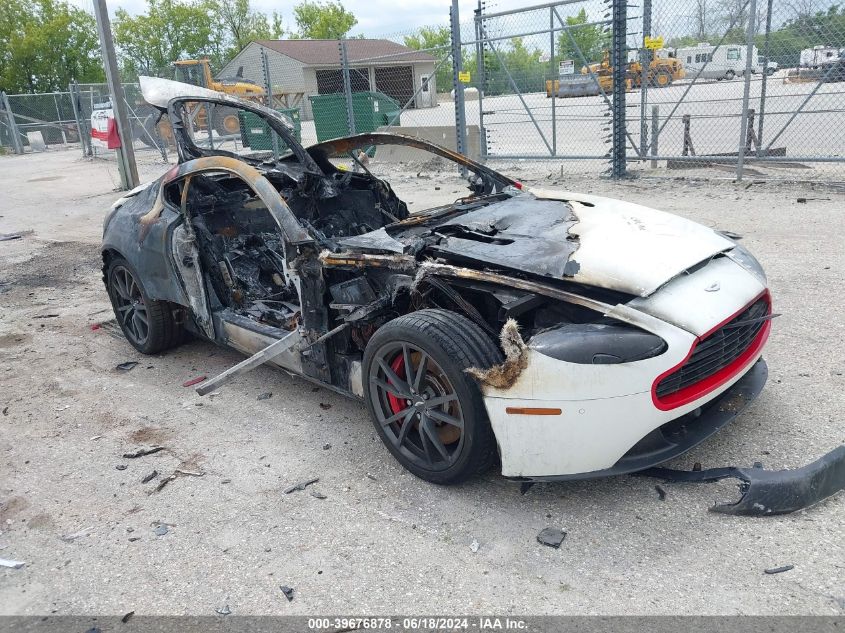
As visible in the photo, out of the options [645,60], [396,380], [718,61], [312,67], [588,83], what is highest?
[312,67]

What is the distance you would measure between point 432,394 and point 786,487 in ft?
5.03

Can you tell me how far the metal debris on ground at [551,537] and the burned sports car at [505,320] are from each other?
0.24 m

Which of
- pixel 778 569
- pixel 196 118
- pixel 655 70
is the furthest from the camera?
pixel 196 118

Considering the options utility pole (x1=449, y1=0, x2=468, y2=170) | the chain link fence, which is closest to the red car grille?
the chain link fence

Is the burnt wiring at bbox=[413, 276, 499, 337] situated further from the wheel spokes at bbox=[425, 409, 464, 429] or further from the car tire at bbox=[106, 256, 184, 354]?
the car tire at bbox=[106, 256, 184, 354]

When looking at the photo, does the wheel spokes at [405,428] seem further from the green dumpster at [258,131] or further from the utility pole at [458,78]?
the green dumpster at [258,131]

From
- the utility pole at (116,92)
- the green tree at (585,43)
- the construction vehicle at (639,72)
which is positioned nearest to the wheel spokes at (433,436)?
the construction vehicle at (639,72)

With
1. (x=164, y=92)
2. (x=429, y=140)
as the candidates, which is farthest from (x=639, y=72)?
(x=164, y=92)

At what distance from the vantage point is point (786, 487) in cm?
281

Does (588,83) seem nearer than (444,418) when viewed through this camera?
No

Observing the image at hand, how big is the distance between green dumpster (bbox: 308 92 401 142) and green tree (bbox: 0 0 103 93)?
31.9 metres

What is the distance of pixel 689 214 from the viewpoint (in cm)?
822

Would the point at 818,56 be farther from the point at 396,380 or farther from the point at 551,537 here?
the point at 551,537

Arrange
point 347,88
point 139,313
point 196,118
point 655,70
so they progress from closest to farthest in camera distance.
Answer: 1. point 139,313
2. point 655,70
3. point 347,88
4. point 196,118
